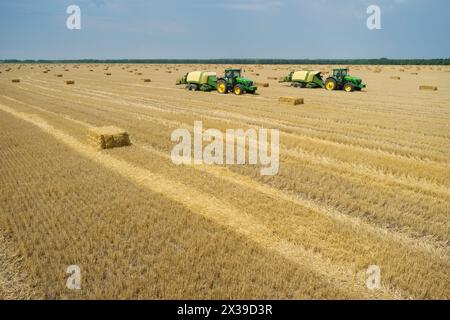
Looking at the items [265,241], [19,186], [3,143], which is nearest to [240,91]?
[3,143]

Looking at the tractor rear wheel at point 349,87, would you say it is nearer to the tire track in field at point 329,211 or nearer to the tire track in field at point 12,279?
the tire track in field at point 329,211

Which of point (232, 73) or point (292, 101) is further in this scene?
point (232, 73)

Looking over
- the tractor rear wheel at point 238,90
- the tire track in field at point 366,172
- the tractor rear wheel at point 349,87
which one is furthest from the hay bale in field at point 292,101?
the tire track in field at point 366,172

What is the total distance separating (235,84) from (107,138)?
49.4 feet

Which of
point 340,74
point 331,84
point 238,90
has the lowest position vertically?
point 238,90

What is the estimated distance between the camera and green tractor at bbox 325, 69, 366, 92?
26.9m

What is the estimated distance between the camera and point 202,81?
26.9m

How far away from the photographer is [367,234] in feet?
20.3

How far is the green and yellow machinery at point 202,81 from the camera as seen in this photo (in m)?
26.5

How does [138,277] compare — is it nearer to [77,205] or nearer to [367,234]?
[77,205]

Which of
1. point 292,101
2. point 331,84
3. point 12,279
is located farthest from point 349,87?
point 12,279

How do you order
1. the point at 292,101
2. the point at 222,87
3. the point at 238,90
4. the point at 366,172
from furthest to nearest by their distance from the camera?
the point at 222,87, the point at 238,90, the point at 292,101, the point at 366,172

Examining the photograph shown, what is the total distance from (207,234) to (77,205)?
2.78m

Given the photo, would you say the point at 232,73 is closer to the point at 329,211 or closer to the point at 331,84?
the point at 331,84
